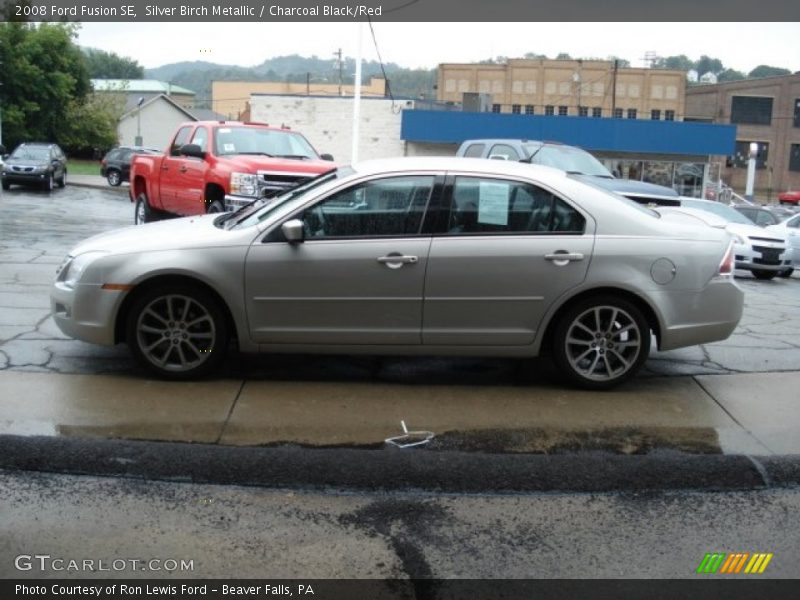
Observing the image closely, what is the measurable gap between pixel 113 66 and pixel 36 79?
6781 cm

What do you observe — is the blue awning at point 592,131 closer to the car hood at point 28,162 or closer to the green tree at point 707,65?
the car hood at point 28,162

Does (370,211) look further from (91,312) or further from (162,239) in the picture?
(91,312)

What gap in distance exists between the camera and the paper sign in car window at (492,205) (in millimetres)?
6172

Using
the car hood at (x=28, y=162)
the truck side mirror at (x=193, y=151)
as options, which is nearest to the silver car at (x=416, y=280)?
the truck side mirror at (x=193, y=151)

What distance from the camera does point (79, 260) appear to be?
6.21 meters

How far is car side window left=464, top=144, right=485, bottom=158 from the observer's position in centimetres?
1556

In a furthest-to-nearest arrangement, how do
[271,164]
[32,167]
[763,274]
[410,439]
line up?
[32,167], [763,274], [271,164], [410,439]

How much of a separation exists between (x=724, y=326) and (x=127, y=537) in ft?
14.3

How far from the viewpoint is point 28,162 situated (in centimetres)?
3025

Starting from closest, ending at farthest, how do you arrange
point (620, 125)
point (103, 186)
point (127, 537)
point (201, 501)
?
point (127, 537)
point (201, 501)
point (103, 186)
point (620, 125)

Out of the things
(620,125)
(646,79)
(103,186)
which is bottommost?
(103,186)

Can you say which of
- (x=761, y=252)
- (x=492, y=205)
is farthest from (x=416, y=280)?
(x=761, y=252)
